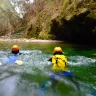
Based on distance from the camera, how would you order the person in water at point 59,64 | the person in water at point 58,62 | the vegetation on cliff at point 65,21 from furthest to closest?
the vegetation on cliff at point 65,21 → the person in water at point 58,62 → the person in water at point 59,64

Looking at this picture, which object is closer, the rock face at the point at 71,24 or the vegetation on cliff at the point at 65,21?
the rock face at the point at 71,24

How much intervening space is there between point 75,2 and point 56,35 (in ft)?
25.2

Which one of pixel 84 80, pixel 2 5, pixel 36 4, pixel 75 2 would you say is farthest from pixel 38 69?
pixel 2 5

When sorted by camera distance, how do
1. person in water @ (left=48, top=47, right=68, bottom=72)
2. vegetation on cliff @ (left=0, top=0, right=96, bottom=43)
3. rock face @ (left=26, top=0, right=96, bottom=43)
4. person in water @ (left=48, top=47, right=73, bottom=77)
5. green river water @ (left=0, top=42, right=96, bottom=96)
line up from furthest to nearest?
vegetation on cliff @ (left=0, top=0, right=96, bottom=43) < rock face @ (left=26, top=0, right=96, bottom=43) < person in water @ (left=48, top=47, right=68, bottom=72) < person in water @ (left=48, top=47, right=73, bottom=77) < green river water @ (left=0, top=42, right=96, bottom=96)

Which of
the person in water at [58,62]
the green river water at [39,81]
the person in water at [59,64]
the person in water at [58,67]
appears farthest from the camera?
the person in water at [58,62]

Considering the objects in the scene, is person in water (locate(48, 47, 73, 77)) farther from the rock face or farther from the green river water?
the rock face

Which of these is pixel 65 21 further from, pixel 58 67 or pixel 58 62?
pixel 58 67

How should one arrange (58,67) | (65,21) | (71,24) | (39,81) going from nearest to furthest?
1. (39,81)
2. (58,67)
3. (71,24)
4. (65,21)

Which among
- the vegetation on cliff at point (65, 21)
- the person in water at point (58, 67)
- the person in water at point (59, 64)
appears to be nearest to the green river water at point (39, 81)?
the person in water at point (58, 67)

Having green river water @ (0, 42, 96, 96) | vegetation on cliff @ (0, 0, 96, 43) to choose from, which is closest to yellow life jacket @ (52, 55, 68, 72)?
green river water @ (0, 42, 96, 96)

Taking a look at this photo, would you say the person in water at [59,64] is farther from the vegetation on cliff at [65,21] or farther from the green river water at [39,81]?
the vegetation on cliff at [65,21]

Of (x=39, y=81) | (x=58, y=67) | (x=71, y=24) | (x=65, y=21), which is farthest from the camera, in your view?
(x=65, y=21)

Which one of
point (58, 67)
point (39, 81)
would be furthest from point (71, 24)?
point (39, 81)

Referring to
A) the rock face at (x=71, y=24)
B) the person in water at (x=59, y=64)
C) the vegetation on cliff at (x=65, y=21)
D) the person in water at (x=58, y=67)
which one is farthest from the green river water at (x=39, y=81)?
the vegetation on cliff at (x=65, y=21)
